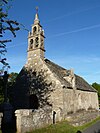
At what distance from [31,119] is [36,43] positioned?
13.4 m

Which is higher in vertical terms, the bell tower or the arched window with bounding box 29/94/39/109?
the bell tower

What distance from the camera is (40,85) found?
24.2 meters

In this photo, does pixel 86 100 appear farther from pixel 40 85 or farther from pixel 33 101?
pixel 40 85

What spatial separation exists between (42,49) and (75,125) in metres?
12.2

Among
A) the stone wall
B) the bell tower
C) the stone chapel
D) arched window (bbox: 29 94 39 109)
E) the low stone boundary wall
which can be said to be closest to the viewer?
the low stone boundary wall

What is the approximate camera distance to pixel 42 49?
83.3 feet

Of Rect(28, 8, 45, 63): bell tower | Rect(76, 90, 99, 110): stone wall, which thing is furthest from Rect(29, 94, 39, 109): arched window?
Rect(76, 90, 99, 110): stone wall

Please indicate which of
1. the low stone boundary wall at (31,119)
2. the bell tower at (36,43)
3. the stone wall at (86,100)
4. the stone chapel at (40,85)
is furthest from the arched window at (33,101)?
the low stone boundary wall at (31,119)

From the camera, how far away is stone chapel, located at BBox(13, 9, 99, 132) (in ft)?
74.2

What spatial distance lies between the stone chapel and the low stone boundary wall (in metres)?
4.15

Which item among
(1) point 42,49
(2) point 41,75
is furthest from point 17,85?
(1) point 42,49

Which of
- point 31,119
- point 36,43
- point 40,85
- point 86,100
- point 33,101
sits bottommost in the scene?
point 31,119

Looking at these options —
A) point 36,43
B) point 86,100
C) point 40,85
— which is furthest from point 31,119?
point 86,100

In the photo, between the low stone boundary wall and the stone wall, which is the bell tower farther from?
the low stone boundary wall
